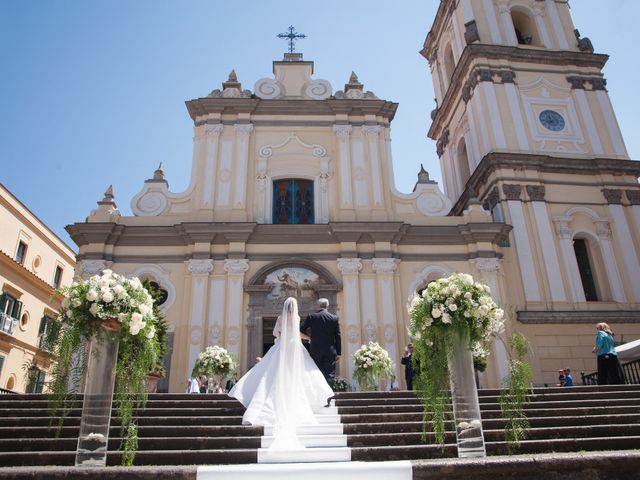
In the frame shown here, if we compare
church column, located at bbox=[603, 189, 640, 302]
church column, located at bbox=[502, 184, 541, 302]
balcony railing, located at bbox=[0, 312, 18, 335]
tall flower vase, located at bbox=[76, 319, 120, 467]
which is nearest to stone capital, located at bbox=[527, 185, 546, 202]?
church column, located at bbox=[502, 184, 541, 302]

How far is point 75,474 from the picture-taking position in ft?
15.7

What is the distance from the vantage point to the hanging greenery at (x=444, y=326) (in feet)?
20.0

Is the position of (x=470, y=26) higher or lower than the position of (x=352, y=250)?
higher

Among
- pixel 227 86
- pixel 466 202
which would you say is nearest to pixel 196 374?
pixel 227 86

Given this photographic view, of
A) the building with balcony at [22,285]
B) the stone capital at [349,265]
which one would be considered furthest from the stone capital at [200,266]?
the building with balcony at [22,285]

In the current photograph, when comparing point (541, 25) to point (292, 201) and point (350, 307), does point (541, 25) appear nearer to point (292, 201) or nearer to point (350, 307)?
point (292, 201)

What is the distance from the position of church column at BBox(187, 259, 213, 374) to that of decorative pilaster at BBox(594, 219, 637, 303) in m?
14.1

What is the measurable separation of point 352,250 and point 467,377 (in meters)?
11.4

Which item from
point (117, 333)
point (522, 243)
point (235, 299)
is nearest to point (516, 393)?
point (117, 333)

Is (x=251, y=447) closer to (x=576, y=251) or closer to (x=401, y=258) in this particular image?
(x=401, y=258)

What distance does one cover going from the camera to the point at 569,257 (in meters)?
18.7

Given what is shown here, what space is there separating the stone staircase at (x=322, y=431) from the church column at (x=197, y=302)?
23.6 feet

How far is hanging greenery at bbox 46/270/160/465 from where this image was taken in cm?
582

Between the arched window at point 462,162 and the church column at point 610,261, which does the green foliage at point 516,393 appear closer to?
the church column at point 610,261
